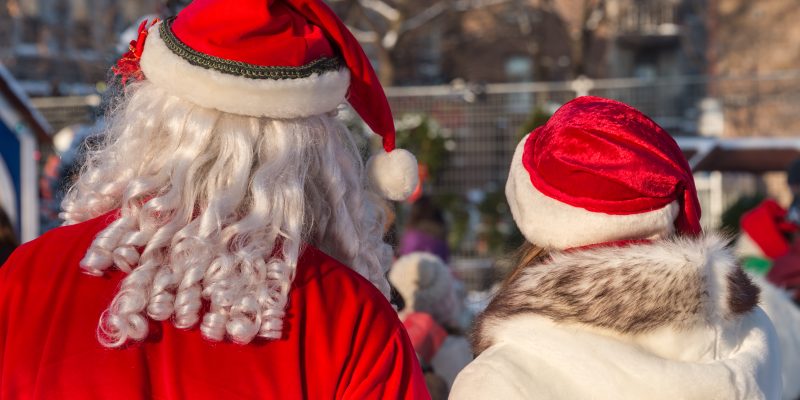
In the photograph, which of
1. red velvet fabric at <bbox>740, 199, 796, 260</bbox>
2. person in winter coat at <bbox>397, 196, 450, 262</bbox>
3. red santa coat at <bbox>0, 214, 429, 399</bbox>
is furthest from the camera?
person in winter coat at <bbox>397, 196, 450, 262</bbox>

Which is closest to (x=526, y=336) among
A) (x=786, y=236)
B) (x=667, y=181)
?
(x=667, y=181)

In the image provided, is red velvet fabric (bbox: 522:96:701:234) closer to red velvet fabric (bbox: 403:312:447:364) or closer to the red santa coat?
the red santa coat

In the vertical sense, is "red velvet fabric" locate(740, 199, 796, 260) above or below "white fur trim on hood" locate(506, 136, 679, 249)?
below

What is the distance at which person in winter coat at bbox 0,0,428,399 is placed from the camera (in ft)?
5.90

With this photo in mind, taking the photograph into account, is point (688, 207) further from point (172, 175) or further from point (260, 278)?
point (172, 175)

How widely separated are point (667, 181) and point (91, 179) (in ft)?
3.51

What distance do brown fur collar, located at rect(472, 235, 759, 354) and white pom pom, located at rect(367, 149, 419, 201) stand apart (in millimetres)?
310

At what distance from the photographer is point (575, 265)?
197 cm

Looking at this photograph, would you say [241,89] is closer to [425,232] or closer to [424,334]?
[424,334]

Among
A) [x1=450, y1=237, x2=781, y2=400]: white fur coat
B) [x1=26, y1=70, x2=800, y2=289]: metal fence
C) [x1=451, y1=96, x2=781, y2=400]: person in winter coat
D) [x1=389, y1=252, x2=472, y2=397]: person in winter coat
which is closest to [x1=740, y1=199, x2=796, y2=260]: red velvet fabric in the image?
[x1=389, y1=252, x2=472, y2=397]: person in winter coat

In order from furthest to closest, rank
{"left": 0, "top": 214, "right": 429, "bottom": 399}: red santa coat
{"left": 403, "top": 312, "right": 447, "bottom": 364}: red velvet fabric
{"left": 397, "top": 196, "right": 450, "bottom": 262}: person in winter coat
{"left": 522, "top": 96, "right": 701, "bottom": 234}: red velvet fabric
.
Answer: {"left": 397, "top": 196, "right": 450, "bottom": 262}: person in winter coat, {"left": 403, "top": 312, "right": 447, "bottom": 364}: red velvet fabric, {"left": 522, "top": 96, "right": 701, "bottom": 234}: red velvet fabric, {"left": 0, "top": 214, "right": 429, "bottom": 399}: red santa coat

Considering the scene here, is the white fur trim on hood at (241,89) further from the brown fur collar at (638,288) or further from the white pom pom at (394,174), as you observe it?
the brown fur collar at (638,288)

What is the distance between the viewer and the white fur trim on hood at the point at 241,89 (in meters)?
1.90

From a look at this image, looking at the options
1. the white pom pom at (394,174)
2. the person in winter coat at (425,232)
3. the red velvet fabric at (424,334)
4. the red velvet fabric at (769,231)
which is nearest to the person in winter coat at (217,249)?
the white pom pom at (394,174)
